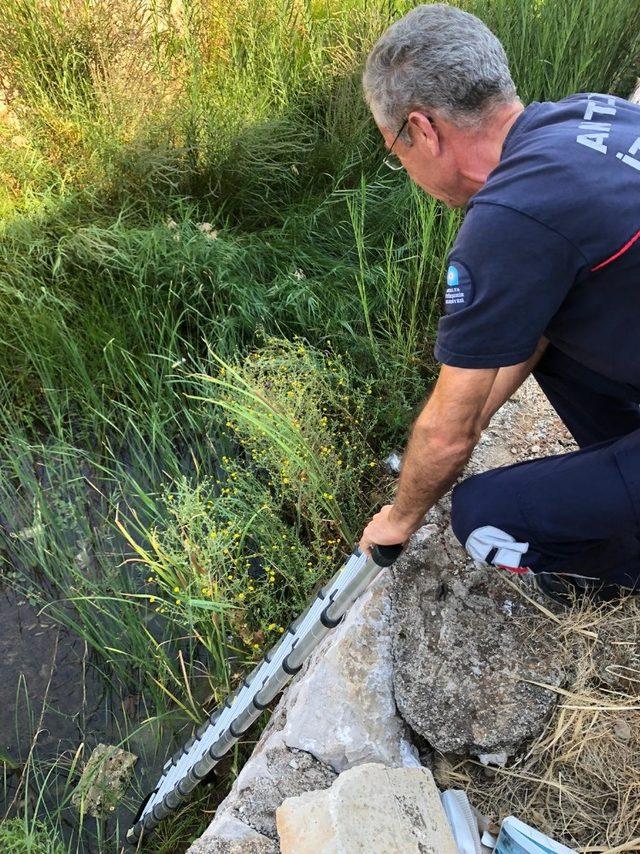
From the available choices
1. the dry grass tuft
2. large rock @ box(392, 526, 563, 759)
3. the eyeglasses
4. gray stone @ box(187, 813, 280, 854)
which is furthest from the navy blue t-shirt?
gray stone @ box(187, 813, 280, 854)

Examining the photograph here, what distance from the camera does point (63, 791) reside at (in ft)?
6.83

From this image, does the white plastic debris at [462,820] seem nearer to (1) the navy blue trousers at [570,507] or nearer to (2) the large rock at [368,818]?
(2) the large rock at [368,818]

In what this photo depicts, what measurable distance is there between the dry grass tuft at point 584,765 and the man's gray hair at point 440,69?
1330 millimetres

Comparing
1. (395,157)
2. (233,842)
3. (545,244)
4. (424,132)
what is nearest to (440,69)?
(424,132)

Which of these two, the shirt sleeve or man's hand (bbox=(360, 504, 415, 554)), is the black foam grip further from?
the shirt sleeve

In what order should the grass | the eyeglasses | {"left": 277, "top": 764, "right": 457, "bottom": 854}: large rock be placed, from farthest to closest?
the grass, the eyeglasses, {"left": 277, "top": 764, "right": 457, "bottom": 854}: large rock

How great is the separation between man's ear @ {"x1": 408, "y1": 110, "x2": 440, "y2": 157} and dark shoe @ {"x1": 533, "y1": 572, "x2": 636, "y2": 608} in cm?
115

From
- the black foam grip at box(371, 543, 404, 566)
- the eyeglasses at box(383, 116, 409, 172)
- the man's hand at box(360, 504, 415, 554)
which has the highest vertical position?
the eyeglasses at box(383, 116, 409, 172)

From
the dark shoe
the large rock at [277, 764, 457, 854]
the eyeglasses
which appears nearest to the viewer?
the large rock at [277, 764, 457, 854]

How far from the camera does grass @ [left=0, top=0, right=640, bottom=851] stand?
2236 millimetres

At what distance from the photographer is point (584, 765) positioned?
1.56 metres

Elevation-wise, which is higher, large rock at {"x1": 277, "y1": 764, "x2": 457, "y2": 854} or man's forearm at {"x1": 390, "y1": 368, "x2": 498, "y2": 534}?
man's forearm at {"x1": 390, "y1": 368, "x2": 498, "y2": 534}

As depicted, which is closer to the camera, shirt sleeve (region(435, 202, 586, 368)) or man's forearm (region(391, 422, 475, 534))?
shirt sleeve (region(435, 202, 586, 368))

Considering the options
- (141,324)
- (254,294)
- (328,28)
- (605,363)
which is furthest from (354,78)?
(605,363)
